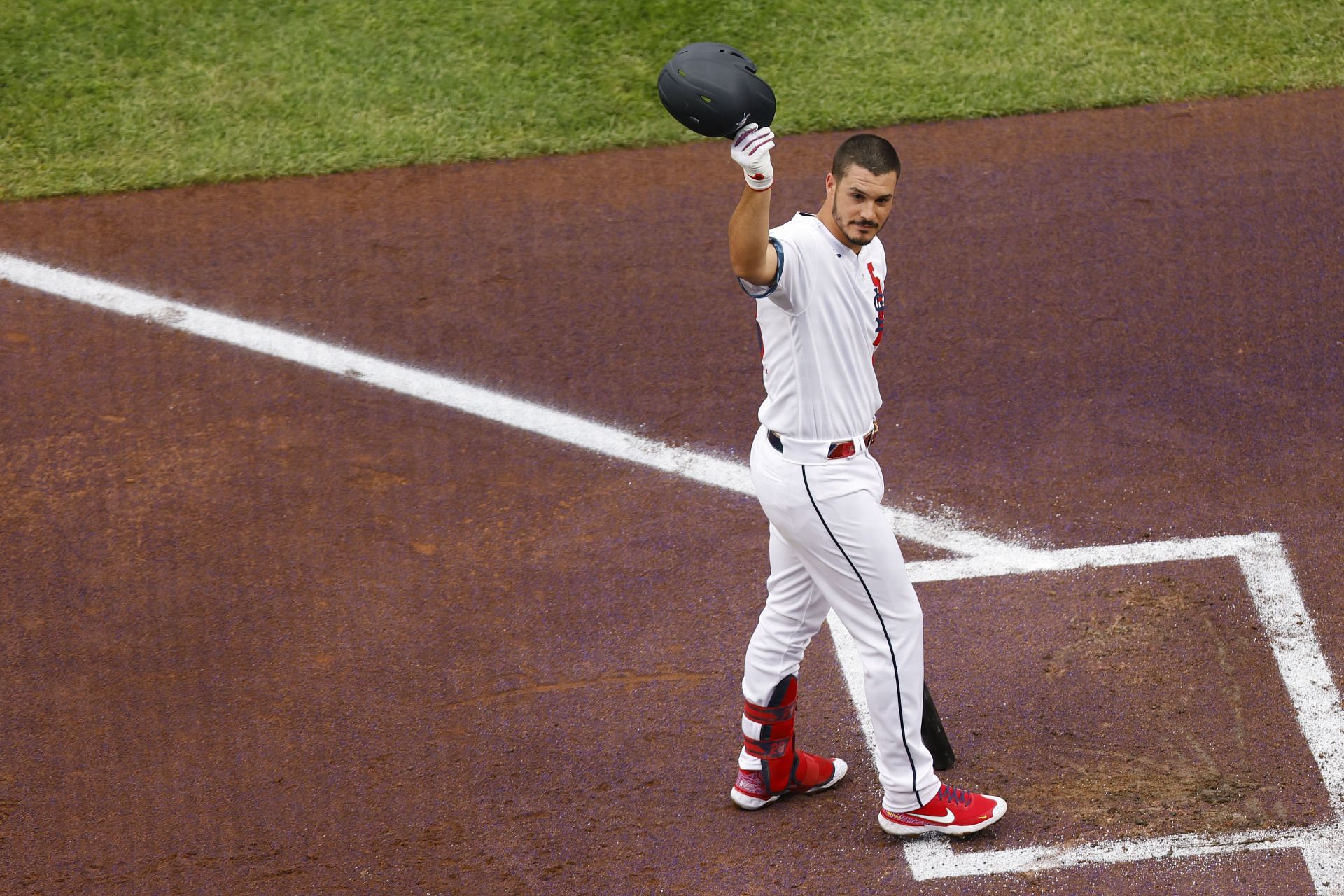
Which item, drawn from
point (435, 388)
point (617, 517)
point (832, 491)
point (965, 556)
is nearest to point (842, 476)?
point (832, 491)

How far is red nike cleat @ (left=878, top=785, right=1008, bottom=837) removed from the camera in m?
3.86

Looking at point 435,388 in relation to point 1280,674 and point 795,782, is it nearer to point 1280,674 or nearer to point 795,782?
point 795,782

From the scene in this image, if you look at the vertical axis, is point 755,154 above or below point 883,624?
above

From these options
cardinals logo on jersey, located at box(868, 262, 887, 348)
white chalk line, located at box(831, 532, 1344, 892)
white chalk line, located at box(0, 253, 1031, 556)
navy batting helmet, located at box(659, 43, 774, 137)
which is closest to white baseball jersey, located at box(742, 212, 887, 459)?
cardinals logo on jersey, located at box(868, 262, 887, 348)

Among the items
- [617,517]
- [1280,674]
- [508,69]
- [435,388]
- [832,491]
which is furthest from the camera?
[508,69]

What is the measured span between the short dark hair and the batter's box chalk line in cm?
168

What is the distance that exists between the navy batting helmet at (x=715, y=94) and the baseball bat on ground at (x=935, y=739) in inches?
66.3

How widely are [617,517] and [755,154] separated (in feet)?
6.57

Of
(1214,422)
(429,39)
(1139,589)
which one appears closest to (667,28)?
(429,39)

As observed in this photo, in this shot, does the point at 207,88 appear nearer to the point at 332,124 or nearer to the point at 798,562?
the point at 332,124

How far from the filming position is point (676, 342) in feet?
18.6

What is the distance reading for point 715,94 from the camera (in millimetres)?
3268

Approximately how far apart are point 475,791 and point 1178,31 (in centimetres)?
540

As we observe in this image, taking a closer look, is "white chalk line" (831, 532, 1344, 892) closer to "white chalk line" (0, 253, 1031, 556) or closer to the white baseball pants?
"white chalk line" (0, 253, 1031, 556)
